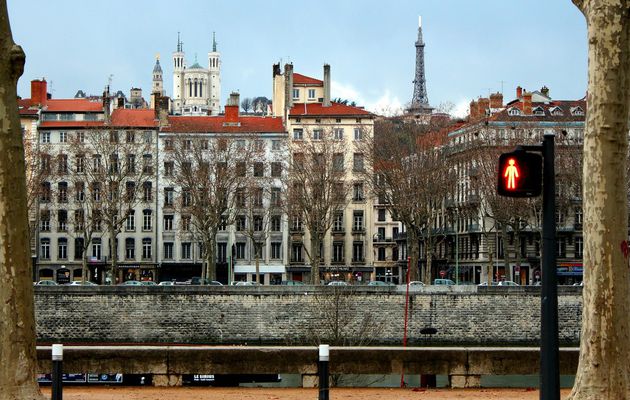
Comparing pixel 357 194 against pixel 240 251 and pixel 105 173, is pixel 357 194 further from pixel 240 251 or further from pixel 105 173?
pixel 105 173

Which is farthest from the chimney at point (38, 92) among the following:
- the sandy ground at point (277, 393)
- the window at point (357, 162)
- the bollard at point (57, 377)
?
the bollard at point (57, 377)

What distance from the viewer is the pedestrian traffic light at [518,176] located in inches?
509

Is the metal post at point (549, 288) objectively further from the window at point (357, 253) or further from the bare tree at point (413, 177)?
the window at point (357, 253)

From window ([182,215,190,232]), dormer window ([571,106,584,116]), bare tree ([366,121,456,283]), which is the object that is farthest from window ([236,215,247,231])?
dormer window ([571,106,584,116])

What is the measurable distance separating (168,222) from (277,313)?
31.7 m

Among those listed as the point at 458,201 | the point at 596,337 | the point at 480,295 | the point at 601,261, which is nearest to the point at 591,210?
the point at 601,261

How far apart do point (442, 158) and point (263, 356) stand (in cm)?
→ 5903

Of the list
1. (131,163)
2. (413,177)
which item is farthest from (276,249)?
(413,177)

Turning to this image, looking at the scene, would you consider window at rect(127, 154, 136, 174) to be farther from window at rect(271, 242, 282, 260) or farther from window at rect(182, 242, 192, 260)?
window at rect(271, 242, 282, 260)

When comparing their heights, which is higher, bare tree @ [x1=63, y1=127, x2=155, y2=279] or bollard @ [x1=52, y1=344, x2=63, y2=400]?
bare tree @ [x1=63, y1=127, x2=155, y2=279]

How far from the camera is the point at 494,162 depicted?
249 ft

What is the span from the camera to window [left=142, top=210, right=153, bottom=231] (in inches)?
3519

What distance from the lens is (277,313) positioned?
59.2 metres

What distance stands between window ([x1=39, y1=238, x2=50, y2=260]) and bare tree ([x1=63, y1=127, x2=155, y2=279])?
2.90 metres
